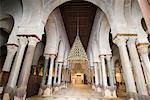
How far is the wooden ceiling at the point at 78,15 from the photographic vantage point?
7.92 metres

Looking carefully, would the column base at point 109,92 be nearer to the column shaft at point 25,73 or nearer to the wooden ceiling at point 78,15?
the column shaft at point 25,73

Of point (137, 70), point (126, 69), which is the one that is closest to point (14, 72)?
point (126, 69)

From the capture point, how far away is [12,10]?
253 inches

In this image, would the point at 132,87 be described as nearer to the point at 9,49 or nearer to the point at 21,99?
the point at 21,99

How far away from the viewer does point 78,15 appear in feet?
29.2

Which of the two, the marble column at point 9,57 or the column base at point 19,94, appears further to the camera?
the marble column at point 9,57

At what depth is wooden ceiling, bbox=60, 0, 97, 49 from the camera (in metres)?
7.92

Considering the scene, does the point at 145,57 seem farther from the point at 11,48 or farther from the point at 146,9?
the point at 11,48

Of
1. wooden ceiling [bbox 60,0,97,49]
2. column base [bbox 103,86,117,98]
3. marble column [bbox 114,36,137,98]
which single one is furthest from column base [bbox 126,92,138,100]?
wooden ceiling [bbox 60,0,97,49]

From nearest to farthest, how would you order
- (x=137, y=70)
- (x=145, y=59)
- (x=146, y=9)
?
(x=146, y=9) → (x=137, y=70) → (x=145, y=59)

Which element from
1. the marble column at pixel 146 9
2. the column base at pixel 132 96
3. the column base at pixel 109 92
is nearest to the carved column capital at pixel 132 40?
the column base at pixel 132 96

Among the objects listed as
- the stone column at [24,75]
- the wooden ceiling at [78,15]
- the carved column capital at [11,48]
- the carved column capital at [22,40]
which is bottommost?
the stone column at [24,75]

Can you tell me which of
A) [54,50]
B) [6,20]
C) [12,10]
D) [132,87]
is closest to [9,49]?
[12,10]

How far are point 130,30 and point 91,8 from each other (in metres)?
3.76
